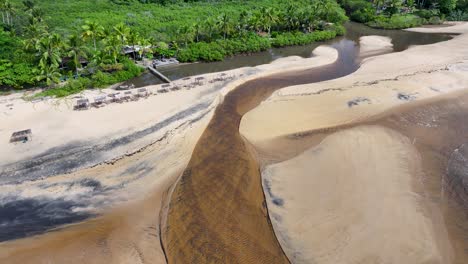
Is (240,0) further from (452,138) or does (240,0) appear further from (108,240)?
(108,240)

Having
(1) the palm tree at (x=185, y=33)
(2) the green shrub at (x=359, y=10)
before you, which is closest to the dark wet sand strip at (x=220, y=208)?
(1) the palm tree at (x=185, y=33)

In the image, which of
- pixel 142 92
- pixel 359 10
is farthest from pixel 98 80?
pixel 359 10

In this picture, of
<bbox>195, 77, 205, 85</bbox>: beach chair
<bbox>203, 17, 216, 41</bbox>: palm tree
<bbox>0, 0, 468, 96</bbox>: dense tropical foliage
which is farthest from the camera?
<bbox>203, 17, 216, 41</bbox>: palm tree

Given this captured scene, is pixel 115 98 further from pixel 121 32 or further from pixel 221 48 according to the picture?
pixel 221 48

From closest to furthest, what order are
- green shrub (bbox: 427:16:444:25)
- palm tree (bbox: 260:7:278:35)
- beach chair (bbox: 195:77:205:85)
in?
beach chair (bbox: 195:77:205:85)
palm tree (bbox: 260:7:278:35)
green shrub (bbox: 427:16:444:25)

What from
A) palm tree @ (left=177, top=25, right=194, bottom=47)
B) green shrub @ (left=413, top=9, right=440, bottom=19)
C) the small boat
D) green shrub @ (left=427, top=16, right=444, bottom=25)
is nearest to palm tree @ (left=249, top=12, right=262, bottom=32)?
palm tree @ (left=177, top=25, right=194, bottom=47)

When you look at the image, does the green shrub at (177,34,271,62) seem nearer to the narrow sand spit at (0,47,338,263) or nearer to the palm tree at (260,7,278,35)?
the palm tree at (260,7,278,35)

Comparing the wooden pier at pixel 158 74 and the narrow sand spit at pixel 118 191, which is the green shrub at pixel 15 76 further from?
the wooden pier at pixel 158 74
